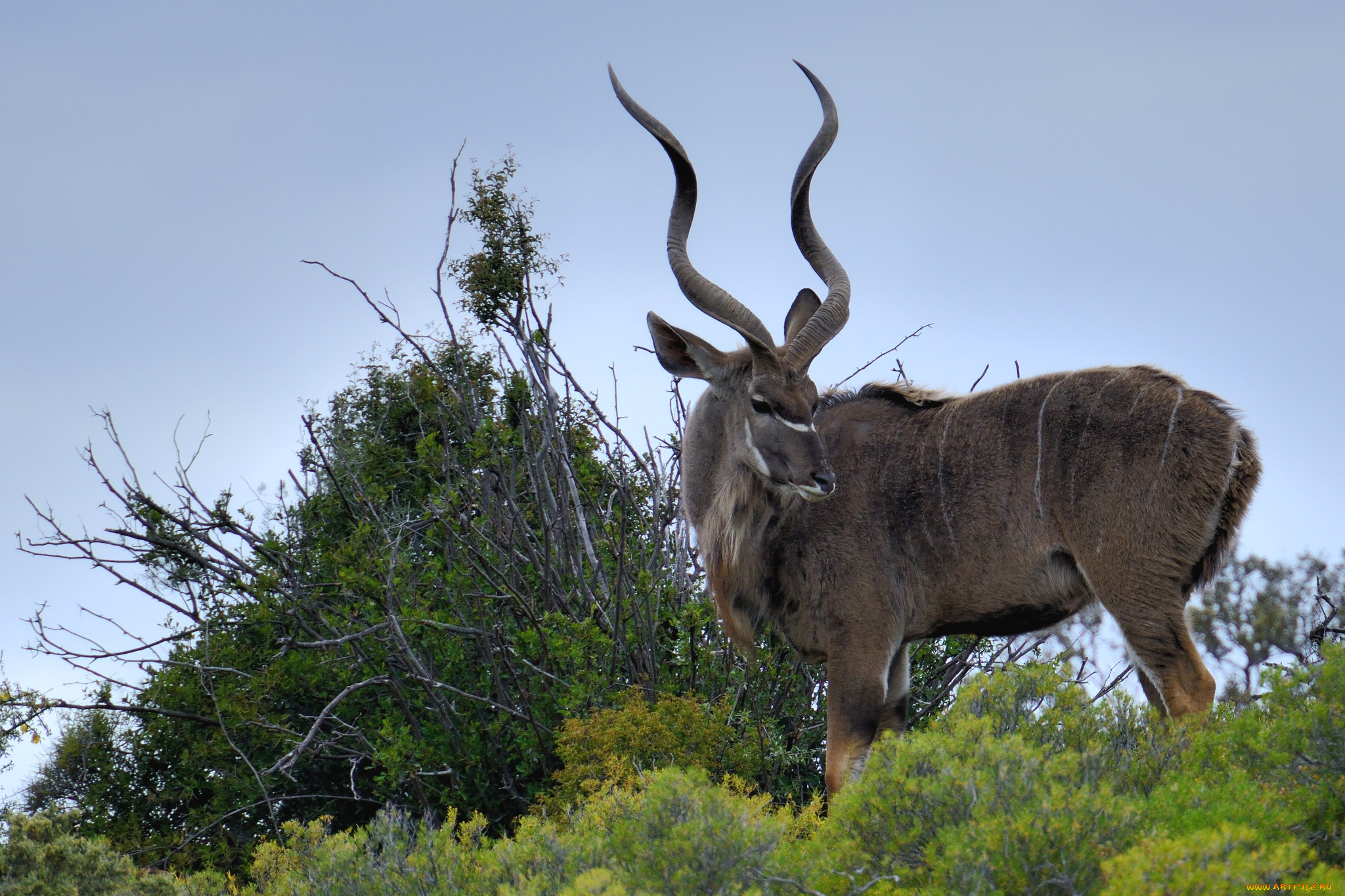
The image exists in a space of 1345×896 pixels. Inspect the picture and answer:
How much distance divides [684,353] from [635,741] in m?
1.63

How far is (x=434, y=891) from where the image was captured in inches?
120

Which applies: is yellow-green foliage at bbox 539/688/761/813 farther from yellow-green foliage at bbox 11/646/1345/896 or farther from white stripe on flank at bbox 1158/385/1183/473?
white stripe on flank at bbox 1158/385/1183/473

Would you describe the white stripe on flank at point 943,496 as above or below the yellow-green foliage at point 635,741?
above

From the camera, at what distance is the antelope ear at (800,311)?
5484mm

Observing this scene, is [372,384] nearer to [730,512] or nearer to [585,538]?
[585,538]

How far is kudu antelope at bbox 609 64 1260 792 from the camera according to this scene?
13.0ft

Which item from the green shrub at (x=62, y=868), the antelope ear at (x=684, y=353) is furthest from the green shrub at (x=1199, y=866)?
the green shrub at (x=62, y=868)

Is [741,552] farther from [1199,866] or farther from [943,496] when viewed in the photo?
[1199,866]

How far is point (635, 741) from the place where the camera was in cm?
445

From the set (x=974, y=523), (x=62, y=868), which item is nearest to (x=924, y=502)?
(x=974, y=523)

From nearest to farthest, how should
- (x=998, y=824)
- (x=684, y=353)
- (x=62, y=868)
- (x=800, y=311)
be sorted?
(x=998, y=824) → (x=62, y=868) → (x=684, y=353) → (x=800, y=311)

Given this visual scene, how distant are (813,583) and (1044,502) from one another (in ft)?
2.96

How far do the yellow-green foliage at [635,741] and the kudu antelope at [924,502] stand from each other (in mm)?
415

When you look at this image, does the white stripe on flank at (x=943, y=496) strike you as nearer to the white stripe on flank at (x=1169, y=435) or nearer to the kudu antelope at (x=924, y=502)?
the kudu antelope at (x=924, y=502)
